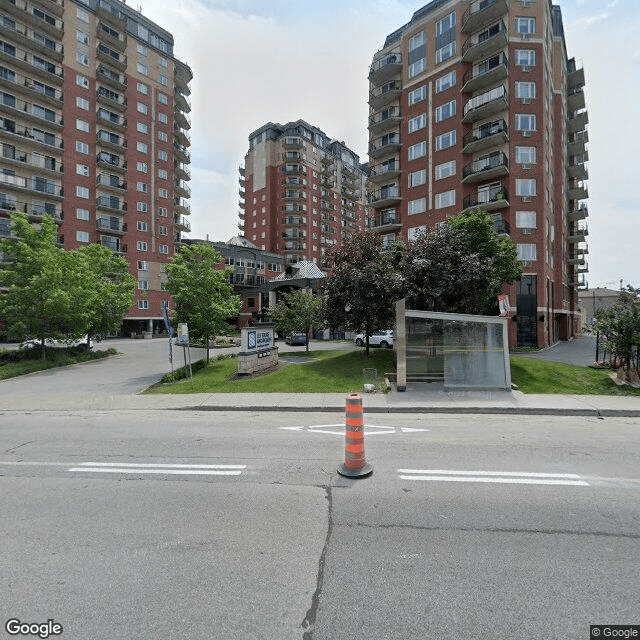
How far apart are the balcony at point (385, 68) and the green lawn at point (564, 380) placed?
39.1m

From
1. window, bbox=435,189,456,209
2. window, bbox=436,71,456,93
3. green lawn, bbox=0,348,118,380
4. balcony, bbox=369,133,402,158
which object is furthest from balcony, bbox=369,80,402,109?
green lawn, bbox=0,348,118,380

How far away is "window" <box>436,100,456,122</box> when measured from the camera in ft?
120

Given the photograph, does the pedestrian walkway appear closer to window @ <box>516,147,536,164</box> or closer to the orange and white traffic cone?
the orange and white traffic cone

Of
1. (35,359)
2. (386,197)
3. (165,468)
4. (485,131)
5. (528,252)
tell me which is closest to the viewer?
(165,468)

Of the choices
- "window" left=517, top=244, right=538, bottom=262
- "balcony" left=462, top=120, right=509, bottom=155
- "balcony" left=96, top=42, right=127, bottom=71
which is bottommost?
"window" left=517, top=244, right=538, bottom=262

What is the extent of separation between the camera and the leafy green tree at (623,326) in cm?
1248

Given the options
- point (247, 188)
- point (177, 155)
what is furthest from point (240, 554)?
point (247, 188)

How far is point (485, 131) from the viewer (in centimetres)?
3453

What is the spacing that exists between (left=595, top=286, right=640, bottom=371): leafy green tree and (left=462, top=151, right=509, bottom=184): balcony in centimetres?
2342

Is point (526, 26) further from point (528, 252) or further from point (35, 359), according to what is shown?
point (35, 359)

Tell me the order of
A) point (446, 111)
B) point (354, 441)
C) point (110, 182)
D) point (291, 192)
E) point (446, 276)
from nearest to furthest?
point (354, 441) → point (446, 276) → point (446, 111) → point (110, 182) → point (291, 192)

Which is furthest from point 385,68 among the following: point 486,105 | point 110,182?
point 110,182

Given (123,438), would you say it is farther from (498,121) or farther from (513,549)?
(498,121)

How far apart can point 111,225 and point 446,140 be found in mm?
42290
